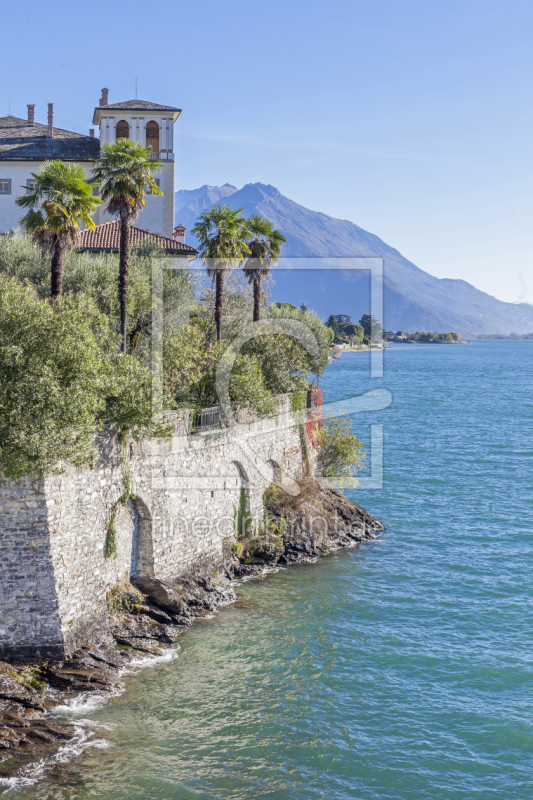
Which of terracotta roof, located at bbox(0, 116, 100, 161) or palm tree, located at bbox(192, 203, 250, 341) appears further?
terracotta roof, located at bbox(0, 116, 100, 161)

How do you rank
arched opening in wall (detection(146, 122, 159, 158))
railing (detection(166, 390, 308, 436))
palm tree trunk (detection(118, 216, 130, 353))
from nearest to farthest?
railing (detection(166, 390, 308, 436))
palm tree trunk (detection(118, 216, 130, 353))
arched opening in wall (detection(146, 122, 159, 158))

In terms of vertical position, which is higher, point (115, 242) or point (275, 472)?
point (115, 242)

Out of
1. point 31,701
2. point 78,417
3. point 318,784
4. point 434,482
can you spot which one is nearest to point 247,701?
point 318,784

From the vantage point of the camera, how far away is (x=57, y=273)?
84.0ft

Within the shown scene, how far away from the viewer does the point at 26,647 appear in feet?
68.9

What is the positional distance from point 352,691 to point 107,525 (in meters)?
9.60

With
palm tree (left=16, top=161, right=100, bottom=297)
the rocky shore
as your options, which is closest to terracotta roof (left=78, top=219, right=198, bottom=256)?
palm tree (left=16, top=161, right=100, bottom=297)

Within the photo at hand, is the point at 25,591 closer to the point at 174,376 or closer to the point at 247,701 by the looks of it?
the point at 247,701

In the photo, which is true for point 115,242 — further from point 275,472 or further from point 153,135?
point 275,472

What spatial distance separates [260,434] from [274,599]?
895cm

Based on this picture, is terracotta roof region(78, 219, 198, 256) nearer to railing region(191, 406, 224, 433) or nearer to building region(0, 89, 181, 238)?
building region(0, 89, 181, 238)

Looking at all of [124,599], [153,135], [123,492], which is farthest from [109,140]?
[124,599]

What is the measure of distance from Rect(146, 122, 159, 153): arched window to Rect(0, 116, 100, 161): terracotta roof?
387 cm

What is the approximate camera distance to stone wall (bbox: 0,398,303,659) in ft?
68.1
